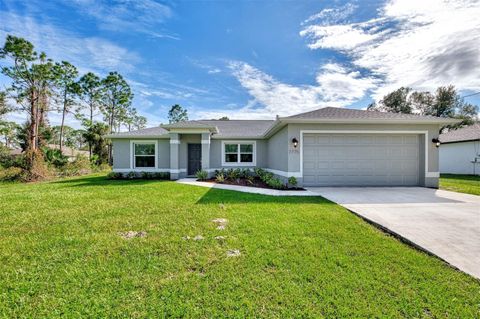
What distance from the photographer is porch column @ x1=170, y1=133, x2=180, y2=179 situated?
11969mm

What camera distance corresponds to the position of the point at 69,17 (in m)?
10.1

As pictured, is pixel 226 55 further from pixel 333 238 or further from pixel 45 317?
pixel 45 317

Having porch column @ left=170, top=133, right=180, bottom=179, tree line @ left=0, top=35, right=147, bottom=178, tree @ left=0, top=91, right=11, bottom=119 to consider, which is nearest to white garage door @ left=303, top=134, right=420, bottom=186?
porch column @ left=170, top=133, right=180, bottom=179

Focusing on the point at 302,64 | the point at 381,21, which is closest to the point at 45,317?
the point at 381,21

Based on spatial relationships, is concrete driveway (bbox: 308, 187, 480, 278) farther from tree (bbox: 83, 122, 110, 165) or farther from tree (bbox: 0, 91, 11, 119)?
tree (bbox: 0, 91, 11, 119)

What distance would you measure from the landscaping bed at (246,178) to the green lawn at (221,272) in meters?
4.67

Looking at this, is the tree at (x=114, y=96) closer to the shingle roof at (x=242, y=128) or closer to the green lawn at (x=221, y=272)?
the shingle roof at (x=242, y=128)

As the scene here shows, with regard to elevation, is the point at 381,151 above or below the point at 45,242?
above

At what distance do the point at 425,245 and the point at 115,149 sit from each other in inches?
584

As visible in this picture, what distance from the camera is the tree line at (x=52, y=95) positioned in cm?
1916

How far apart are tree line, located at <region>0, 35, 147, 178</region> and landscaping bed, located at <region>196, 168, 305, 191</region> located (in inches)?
470

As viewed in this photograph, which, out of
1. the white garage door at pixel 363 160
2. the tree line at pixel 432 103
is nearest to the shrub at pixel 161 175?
the white garage door at pixel 363 160

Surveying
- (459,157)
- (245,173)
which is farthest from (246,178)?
(459,157)

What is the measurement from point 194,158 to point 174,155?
1.68 m
